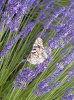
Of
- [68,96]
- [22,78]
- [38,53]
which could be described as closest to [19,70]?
[38,53]

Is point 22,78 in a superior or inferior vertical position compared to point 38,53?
superior

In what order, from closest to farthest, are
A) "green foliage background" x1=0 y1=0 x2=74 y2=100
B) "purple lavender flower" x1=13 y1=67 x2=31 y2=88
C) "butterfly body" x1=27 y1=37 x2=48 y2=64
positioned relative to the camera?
"purple lavender flower" x1=13 y1=67 x2=31 y2=88 < "green foliage background" x1=0 y1=0 x2=74 y2=100 < "butterfly body" x1=27 y1=37 x2=48 y2=64

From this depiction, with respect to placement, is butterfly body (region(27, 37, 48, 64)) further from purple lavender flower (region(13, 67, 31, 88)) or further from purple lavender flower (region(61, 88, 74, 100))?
purple lavender flower (region(13, 67, 31, 88))

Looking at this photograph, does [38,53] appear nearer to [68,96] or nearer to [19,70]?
[19,70]

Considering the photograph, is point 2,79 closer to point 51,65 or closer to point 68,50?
point 51,65

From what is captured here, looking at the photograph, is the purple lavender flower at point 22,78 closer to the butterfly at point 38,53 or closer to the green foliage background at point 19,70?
the green foliage background at point 19,70

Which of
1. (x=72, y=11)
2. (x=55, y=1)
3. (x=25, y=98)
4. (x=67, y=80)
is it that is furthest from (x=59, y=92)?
(x=55, y=1)

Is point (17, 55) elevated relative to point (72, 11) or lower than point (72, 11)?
lower

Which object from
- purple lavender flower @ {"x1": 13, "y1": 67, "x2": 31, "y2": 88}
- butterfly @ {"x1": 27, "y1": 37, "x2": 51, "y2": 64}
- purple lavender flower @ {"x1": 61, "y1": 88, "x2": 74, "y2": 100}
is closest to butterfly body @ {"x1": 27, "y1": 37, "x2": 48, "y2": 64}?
butterfly @ {"x1": 27, "y1": 37, "x2": 51, "y2": 64}
